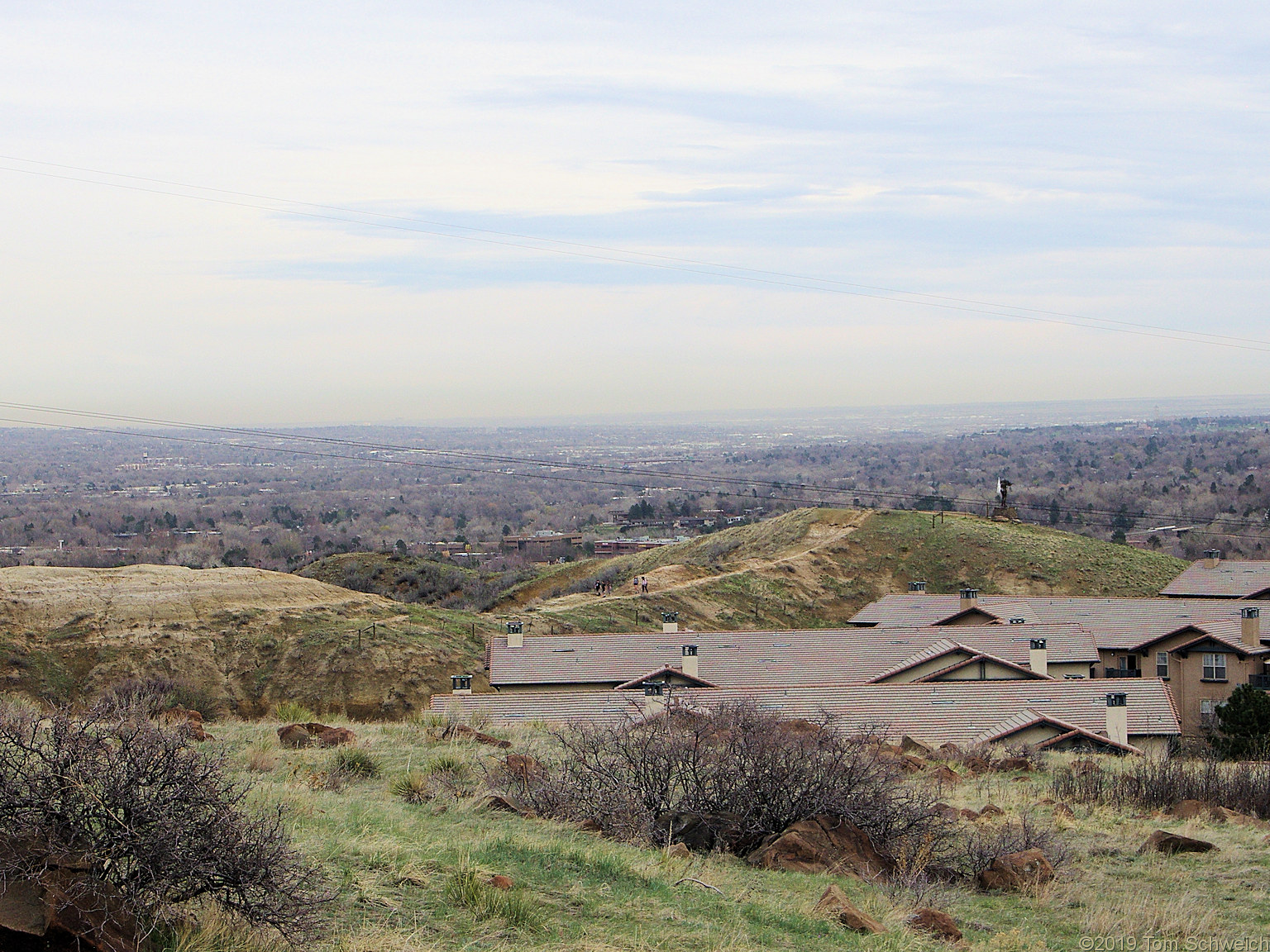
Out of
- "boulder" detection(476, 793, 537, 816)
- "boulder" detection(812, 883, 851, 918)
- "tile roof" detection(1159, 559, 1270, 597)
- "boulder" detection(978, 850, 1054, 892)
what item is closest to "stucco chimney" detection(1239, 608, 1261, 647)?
"tile roof" detection(1159, 559, 1270, 597)

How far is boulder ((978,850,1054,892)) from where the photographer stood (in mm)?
10805

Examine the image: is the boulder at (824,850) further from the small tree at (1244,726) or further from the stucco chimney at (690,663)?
the stucco chimney at (690,663)

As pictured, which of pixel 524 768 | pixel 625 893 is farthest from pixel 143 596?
pixel 625 893

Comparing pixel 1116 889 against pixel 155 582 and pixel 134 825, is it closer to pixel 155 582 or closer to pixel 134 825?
pixel 134 825

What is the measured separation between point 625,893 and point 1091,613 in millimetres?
35120

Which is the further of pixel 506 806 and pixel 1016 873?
pixel 506 806

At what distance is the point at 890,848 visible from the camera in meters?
11.4

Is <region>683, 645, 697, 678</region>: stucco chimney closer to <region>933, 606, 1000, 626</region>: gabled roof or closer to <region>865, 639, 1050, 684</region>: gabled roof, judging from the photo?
<region>865, 639, 1050, 684</region>: gabled roof

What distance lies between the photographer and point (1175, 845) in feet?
41.1

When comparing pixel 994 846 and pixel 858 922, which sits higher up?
pixel 858 922

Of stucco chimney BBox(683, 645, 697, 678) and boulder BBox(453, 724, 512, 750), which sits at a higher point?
boulder BBox(453, 724, 512, 750)

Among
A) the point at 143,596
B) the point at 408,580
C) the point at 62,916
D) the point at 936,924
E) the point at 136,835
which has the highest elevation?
the point at 136,835

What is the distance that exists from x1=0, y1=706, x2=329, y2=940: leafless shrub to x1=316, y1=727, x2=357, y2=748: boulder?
9.29 meters

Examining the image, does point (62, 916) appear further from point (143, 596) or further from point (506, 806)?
point (143, 596)
